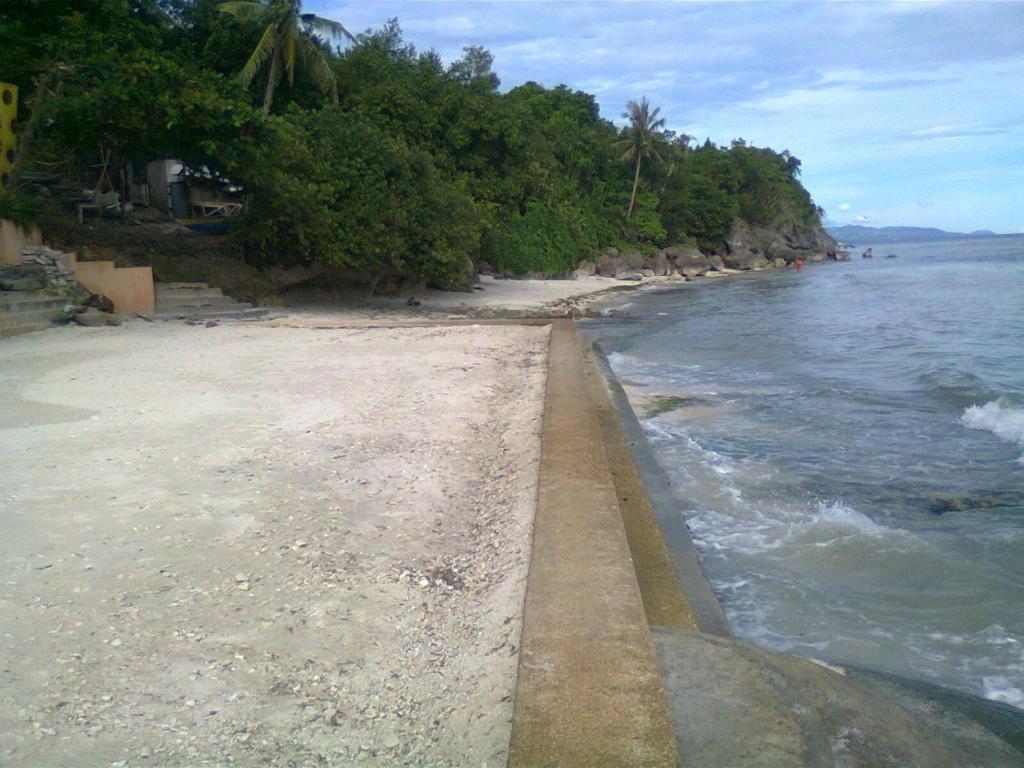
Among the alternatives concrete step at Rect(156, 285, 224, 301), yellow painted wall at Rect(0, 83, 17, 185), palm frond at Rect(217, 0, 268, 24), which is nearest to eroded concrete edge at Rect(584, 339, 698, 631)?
concrete step at Rect(156, 285, 224, 301)

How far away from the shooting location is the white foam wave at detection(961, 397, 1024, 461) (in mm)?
9376

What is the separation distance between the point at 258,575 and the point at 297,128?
1669 cm

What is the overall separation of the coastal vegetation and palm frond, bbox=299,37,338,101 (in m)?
0.05

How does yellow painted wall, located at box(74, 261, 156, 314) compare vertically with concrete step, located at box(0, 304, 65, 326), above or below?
above

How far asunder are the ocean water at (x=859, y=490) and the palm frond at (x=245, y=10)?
41.6 ft

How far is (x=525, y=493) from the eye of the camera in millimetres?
5586

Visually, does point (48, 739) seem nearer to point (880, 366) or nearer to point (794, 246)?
point (880, 366)

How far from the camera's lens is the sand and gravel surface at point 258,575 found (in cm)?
288

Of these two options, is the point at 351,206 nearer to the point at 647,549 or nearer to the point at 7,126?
the point at 7,126

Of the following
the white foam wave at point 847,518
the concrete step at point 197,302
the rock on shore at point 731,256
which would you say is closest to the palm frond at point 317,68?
the concrete step at point 197,302

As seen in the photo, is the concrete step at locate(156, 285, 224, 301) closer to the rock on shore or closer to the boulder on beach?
the rock on shore

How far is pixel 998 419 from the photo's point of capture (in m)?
9.98

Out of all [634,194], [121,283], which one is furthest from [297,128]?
[634,194]

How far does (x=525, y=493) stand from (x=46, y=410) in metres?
4.63
